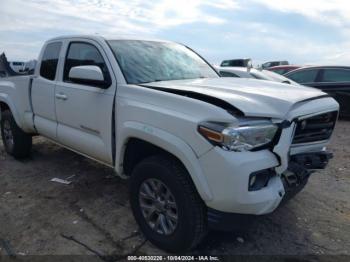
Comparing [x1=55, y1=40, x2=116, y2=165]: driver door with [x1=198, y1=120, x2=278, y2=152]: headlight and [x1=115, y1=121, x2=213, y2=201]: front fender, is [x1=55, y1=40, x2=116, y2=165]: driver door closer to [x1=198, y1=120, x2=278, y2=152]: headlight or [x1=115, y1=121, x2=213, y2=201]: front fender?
[x1=115, y1=121, x2=213, y2=201]: front fender

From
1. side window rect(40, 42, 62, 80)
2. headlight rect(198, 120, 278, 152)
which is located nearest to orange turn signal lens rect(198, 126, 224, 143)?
headlight rect(198, 120, 278, 152)

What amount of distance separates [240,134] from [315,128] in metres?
0.94

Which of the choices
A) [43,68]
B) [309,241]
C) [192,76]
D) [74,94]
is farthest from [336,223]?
[43,68]

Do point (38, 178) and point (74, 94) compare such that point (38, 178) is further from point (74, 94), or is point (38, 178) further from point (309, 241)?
point (309, 241)

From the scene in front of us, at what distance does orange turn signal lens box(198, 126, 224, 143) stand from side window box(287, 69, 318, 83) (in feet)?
26.3

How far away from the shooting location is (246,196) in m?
2.70

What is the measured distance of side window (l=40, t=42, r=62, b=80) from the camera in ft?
16.0

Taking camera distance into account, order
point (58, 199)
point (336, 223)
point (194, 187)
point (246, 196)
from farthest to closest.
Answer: point (58, 199) → point (336, 223) → point (194, 187) → point (246, 196)

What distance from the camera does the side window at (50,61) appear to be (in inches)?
192

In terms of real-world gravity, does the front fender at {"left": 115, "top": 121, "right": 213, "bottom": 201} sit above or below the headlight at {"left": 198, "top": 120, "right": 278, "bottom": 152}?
below

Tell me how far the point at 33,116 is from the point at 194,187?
328cm

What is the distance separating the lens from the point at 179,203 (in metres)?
2.99

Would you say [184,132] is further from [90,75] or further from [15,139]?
[15,139]

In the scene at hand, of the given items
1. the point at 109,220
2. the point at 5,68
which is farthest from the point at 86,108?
the point at 5,68
